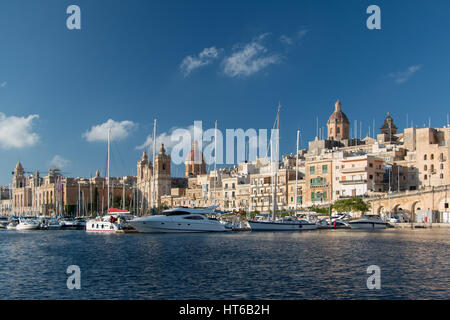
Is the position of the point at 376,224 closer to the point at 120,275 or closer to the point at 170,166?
the point at 120,275

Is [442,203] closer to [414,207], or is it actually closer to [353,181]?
[414,207]

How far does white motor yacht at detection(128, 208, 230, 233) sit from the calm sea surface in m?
16.4

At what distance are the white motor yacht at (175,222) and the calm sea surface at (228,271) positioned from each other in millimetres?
16396

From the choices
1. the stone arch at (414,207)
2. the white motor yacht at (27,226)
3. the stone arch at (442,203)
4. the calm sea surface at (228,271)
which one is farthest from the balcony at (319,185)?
the calm sea surface at (228,271)

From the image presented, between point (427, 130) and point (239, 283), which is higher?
point (427, 130)

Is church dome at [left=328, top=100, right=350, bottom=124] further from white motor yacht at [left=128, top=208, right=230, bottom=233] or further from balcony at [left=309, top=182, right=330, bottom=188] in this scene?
white motor yacht at [left=128, top=208, right=230, bottom=233]

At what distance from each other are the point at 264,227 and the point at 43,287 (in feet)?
145

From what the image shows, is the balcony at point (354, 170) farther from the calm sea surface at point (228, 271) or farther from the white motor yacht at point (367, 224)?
the calm sea surface at point (228, 271)

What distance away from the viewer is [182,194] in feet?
473

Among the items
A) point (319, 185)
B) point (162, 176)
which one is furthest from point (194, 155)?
point (319, 185)

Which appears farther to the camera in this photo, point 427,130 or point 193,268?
point 427,130
